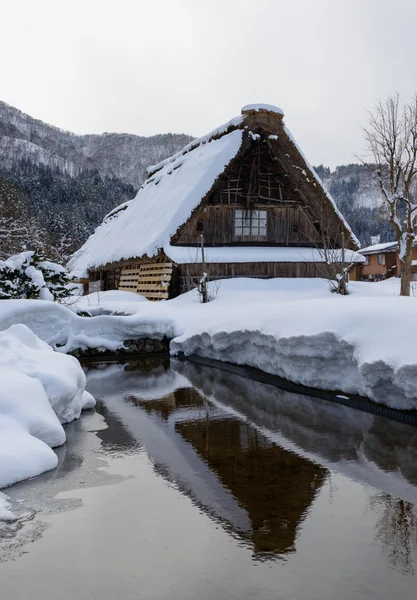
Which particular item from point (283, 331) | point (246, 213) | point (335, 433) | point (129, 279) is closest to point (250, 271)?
point (246, 213)

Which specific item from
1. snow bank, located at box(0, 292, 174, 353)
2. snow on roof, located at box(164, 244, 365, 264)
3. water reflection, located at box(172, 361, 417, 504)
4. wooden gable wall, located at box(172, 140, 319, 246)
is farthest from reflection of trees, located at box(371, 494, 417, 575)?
wooden gable wall, located at box(172, 140, 319, 246)

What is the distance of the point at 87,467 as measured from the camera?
17.1 ft

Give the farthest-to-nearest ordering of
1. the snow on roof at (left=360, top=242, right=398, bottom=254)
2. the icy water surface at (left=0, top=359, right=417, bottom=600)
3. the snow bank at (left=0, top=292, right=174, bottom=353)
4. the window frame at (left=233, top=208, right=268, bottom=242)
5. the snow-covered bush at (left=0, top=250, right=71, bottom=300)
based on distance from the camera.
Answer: the snow on roof at (left=360, top=242, right=398, bottom=254), the window frame at (left=233, top=208, right=268, bottom=242), the snow-covered bush at (left=0, top=250, right=71, bottom=300), the snow bank at (left=0, top=292, right=174, bottom=353), the icy water surface at (left=0, top=359, right=417, bottom=600)

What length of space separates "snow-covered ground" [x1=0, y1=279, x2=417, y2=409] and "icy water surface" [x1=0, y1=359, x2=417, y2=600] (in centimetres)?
82

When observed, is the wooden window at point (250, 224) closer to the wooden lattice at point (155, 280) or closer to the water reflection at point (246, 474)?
the wooden lattice at point (155, 280)

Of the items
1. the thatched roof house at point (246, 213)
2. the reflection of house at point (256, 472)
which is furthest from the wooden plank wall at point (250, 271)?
the reflection of house at point (256, 472)

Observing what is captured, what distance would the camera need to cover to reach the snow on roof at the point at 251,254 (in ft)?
57.6

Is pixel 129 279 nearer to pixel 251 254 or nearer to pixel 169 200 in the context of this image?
pixel 169 200

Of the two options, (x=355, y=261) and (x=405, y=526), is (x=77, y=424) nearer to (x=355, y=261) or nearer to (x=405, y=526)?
(x=405, y=526)

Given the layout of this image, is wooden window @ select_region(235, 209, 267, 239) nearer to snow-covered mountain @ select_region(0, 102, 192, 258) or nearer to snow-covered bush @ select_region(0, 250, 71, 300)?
snow-covered bush @ select_region(0, 250, 71, 300)

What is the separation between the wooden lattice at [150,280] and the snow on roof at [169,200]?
38.4 inches

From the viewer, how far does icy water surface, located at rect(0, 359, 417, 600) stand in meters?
3.04

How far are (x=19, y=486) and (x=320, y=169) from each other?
127938mm

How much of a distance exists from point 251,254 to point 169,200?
384cm
